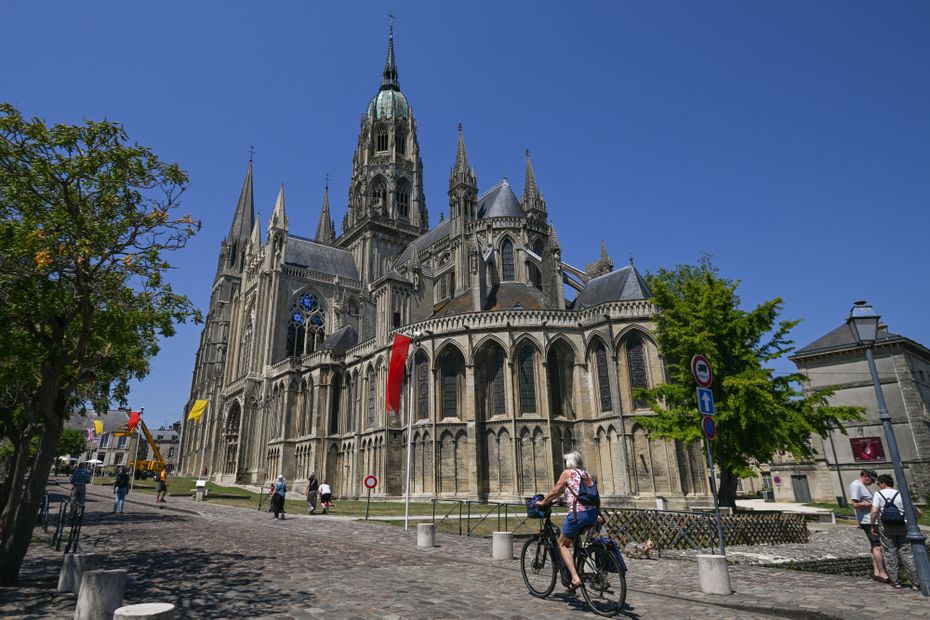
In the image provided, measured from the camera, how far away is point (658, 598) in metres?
7.53

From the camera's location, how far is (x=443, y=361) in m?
33.7

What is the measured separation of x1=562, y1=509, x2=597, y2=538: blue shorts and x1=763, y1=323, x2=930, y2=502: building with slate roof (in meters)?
34.7

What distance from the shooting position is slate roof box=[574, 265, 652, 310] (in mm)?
32406

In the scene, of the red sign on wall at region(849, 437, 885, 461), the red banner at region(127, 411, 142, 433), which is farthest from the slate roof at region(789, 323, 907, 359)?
the red banner at region(127, 411, 142, 433)

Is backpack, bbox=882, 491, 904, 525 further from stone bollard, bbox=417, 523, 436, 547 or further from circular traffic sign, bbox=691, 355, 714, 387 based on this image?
stone bollard, bbox=417, 523, 436, 547

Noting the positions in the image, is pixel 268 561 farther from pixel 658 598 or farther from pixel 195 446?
pixel 195 446

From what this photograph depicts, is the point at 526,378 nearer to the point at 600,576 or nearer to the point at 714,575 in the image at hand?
the point at 714,575

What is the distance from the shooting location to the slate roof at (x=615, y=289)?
3241 cm

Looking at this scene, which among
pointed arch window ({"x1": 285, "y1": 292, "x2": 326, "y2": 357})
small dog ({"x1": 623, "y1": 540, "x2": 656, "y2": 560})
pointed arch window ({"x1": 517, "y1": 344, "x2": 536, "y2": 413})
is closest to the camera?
small dog ({"x1": 623, "y1": 540, "x2": 656, "y2": 560})

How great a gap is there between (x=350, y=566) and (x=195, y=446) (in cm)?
6059

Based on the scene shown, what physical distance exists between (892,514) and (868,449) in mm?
35169

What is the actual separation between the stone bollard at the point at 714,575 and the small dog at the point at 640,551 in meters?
3.82

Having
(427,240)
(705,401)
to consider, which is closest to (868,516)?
(705,401)

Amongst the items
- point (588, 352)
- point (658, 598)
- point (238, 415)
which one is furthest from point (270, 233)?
point (658, 598)
